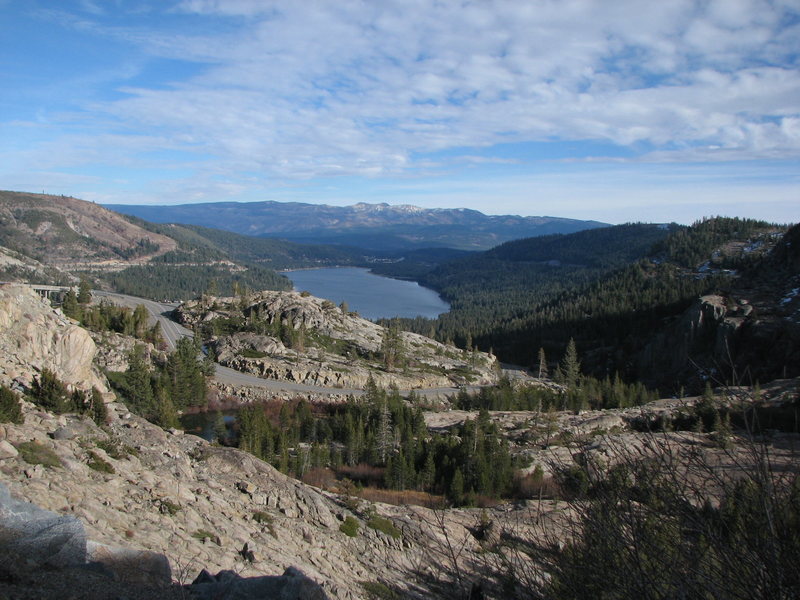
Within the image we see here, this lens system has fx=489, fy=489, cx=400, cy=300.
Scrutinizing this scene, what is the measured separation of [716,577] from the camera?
16.0 feet

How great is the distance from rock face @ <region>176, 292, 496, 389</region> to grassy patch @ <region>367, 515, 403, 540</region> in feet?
138

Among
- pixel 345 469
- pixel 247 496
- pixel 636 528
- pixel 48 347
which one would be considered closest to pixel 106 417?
pixel 247 496

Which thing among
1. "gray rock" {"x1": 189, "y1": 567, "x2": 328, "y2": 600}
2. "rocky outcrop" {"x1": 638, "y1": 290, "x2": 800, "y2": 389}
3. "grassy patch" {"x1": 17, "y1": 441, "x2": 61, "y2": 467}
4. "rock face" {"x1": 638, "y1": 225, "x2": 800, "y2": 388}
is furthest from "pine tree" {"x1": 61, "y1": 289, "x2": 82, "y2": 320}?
"rock face" {"x1": 638, "y1": 225, "x2": 800, "y2": 388}

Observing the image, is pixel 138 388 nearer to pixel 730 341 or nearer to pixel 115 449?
pixel 115 449

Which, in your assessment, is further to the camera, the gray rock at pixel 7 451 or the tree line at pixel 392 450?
the tree line at pixel 392 450

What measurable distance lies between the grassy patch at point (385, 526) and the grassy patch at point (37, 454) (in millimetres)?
11284

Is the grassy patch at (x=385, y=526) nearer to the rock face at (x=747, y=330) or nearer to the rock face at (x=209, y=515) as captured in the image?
the rock face at (x=209, y=515)

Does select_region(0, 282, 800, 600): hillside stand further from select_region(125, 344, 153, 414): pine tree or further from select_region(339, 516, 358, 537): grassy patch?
select_region(125, 344, 153, 414): pine tree

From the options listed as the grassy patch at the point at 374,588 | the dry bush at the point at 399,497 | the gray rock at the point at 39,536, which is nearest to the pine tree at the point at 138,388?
the dry bush at the point at 399,497

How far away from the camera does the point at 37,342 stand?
1159 inches

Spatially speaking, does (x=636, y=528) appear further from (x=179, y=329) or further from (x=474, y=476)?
(x=179, y=329)

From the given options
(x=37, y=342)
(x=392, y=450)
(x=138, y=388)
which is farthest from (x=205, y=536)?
(x=138, y=388)

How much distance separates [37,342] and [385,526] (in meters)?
24.2

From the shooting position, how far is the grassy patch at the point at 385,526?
19.5 metres
